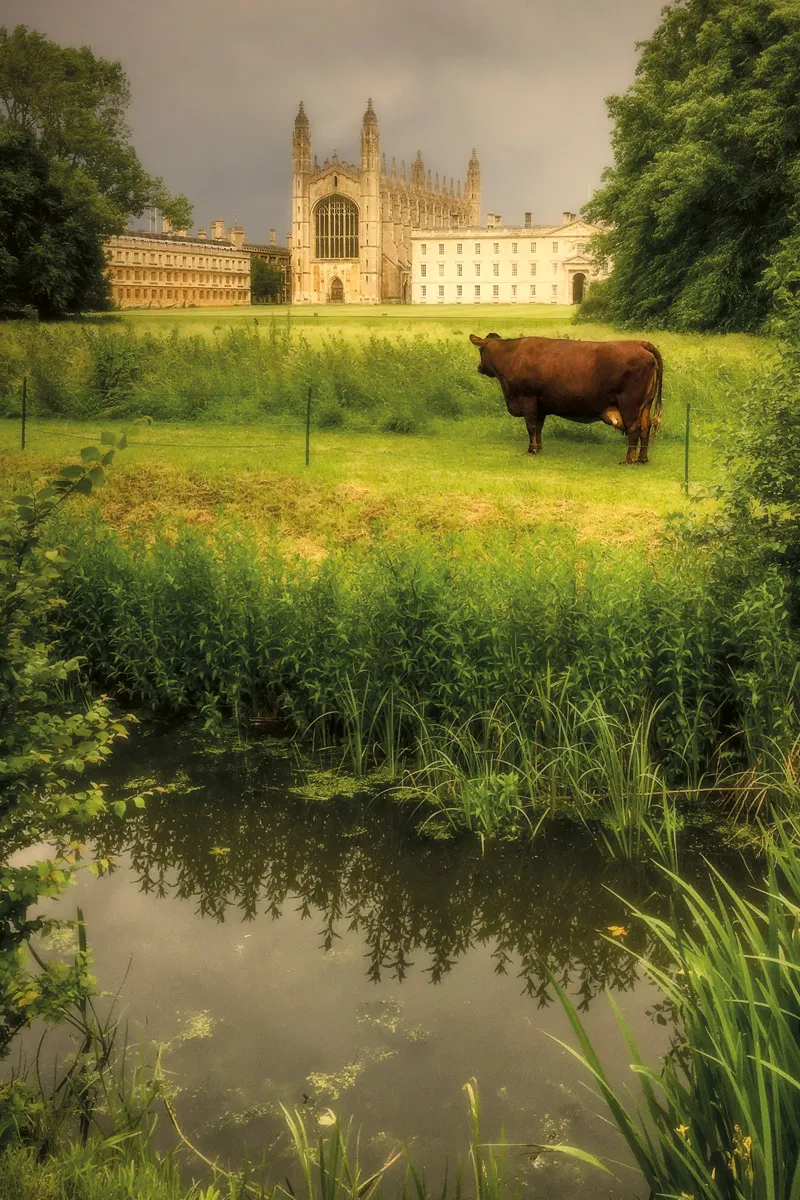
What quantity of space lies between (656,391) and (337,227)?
70.7m

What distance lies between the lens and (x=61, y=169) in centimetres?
2275

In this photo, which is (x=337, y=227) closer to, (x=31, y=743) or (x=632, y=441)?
(x=632, y=441)

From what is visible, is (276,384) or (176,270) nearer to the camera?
(276,384)

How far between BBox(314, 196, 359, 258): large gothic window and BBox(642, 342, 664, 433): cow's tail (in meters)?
69.1

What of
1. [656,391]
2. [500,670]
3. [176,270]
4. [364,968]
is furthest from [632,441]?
[176,270]

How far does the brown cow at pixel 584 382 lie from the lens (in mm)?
11836

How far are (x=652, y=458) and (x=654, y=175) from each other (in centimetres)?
1355

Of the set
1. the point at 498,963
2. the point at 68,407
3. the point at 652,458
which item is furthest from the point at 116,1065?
the point at 68,407

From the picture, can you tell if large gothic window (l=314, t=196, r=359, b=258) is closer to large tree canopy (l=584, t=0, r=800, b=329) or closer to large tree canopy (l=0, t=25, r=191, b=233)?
large tree canopy (l=0, t=25, r=191, b=233)

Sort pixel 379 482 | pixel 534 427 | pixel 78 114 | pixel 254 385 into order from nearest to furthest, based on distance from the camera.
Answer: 1. pixel 379 482
2. pixel 534 427
3. pixel 254 385
4. pixel 78 114

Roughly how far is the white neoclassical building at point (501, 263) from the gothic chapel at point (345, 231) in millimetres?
7262

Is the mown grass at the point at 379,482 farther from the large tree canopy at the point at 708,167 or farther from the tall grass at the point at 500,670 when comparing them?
the large tree canopy at the point at 708,167

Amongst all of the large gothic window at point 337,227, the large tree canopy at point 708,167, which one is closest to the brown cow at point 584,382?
the large tree canopy at point 708,167

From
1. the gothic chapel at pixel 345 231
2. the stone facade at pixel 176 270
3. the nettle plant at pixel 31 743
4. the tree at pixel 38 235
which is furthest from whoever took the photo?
the gothic chapel at pixel 345 231
